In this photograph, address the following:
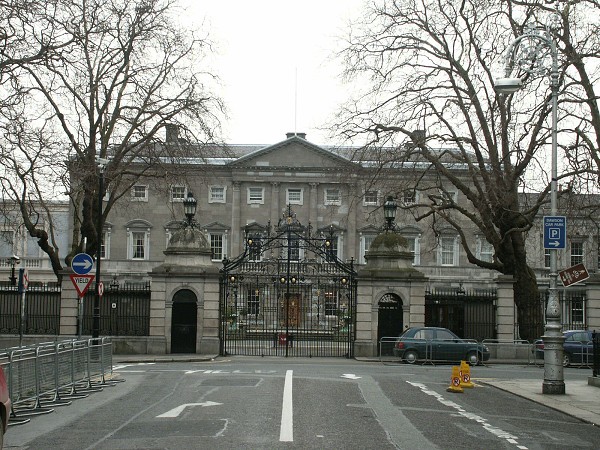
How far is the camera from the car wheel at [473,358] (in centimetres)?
3309

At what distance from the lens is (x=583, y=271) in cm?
2025

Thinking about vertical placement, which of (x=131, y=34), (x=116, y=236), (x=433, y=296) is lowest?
(x=433, y=296)

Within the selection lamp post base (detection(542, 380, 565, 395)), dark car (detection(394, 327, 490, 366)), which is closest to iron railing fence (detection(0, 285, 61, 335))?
dark car (detection(394, 327, 490, 366))

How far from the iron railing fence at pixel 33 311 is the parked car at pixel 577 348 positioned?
19036 mm

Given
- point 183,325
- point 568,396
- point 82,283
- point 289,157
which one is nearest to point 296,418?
point 568,396

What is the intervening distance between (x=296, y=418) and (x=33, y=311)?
79.6ft

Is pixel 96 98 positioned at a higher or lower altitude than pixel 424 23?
lower

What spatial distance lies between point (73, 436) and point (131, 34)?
2602cm

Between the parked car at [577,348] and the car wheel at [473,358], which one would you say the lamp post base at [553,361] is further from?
the parked car at [577,348]

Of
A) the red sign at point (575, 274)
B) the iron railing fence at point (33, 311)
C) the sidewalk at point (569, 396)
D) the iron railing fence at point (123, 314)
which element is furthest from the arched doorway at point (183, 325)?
the red sign at point (575, 274)

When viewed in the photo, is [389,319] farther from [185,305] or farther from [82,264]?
[82,264]

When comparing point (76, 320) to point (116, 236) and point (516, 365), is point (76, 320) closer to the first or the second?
point (516, 365)

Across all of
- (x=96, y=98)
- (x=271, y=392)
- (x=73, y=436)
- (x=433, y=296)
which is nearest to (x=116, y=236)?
(x=96, y=98)

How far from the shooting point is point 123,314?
3616cm
